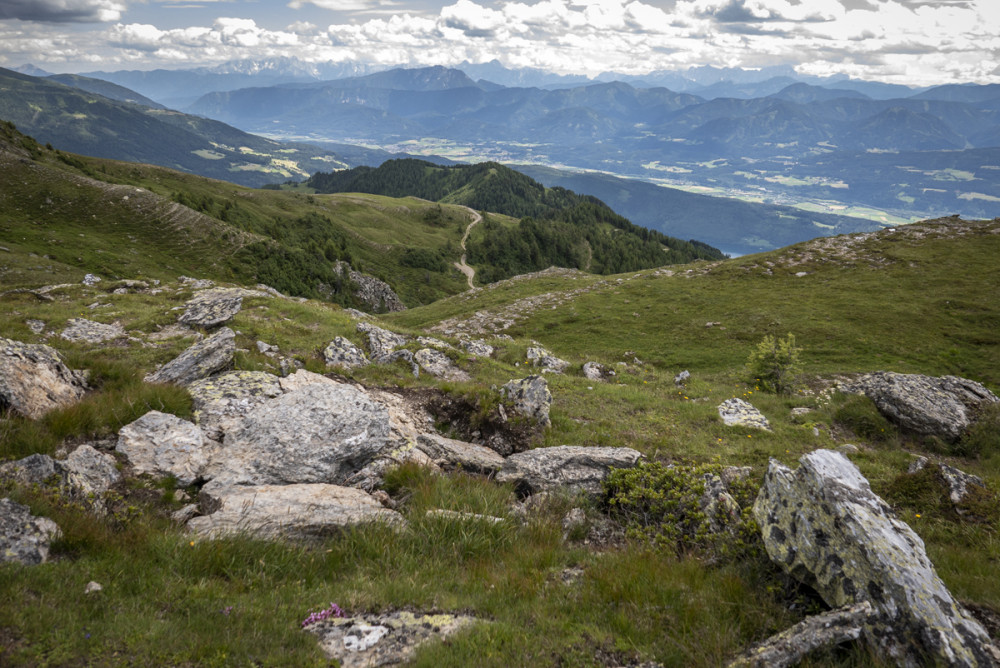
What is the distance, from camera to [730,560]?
279 inches

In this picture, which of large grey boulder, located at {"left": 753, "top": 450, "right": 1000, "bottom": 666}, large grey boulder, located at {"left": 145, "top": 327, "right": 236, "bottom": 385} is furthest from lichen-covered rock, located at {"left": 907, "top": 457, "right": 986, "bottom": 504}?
large grey boulder, located at {"left": 145, "top": 327, "right": 236, "bottom": 385}

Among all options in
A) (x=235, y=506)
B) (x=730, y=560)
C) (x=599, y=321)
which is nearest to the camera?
(x=730, y=560)

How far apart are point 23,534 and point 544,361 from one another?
22.3 m

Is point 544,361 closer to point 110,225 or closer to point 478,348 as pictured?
point 478,348

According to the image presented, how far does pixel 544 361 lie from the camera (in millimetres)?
26219

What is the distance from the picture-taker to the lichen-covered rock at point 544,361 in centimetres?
2570

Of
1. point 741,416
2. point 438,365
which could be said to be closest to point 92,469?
point 438,365

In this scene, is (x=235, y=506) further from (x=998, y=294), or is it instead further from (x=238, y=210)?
(x=238, y=210)

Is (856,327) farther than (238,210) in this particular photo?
No

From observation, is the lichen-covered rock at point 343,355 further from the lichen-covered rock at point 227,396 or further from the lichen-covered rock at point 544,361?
the lichen-covered rock at point 544,361

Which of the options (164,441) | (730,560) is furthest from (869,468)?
(164,441)

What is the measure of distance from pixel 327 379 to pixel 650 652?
12366 millimetres

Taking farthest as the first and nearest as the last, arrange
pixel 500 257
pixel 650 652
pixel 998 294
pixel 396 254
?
1. pixel 500 257
2. pixel 396 254
3. pixel 998 294
4. pixel 650 652

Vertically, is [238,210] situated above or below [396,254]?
above
